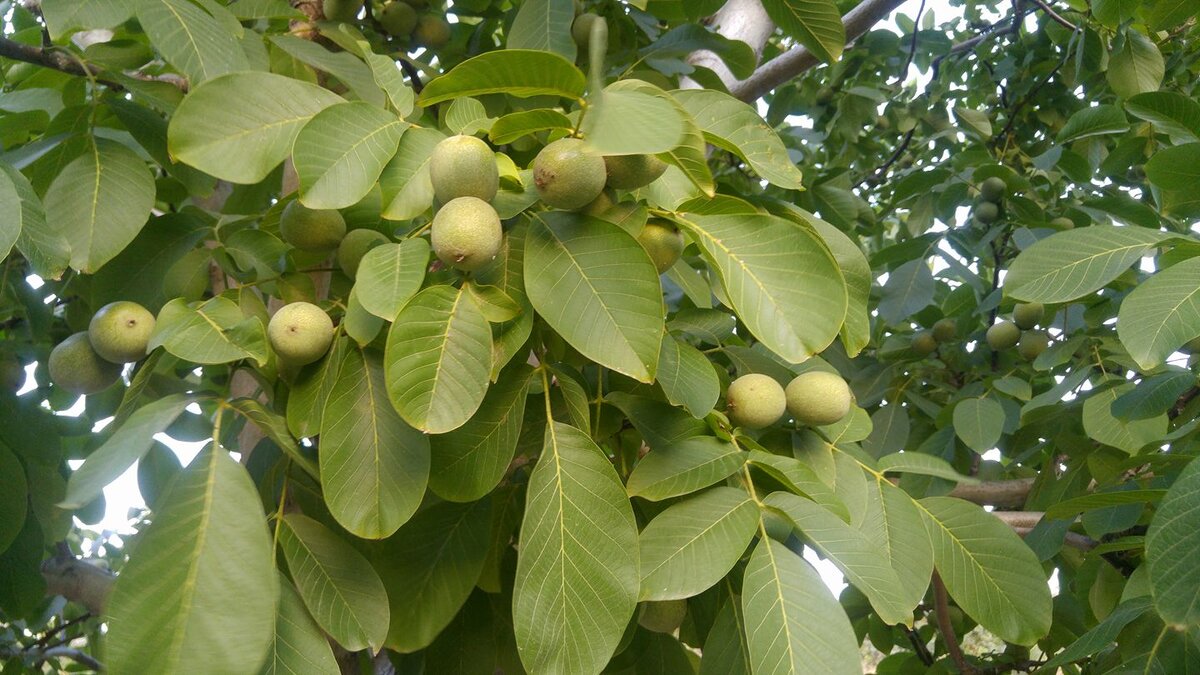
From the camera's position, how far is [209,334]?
2.96 ft

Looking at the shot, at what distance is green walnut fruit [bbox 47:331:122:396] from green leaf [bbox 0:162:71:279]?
0.54 feet

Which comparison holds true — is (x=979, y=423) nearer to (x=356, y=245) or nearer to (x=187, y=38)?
(x=356, y=245)

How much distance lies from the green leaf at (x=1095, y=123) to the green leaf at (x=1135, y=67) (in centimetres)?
11

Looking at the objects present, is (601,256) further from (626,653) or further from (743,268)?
(626,653)

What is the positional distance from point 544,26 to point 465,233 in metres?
0.65

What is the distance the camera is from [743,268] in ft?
2.91

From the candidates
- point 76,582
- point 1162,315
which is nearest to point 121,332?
point 1162,315

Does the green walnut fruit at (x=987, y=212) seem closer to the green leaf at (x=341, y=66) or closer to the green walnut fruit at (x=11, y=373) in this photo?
the green leaf at (x=341, y=66)

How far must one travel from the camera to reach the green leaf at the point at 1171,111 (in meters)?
1.41

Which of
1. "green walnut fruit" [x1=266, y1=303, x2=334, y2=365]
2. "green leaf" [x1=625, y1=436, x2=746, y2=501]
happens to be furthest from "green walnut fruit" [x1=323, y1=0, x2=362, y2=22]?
"green leaf" [x1=625, y1=436, x2=746, y2=501]

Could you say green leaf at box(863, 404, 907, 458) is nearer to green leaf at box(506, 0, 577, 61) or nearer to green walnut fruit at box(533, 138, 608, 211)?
green leaf at box(506, 0, 577, 61)

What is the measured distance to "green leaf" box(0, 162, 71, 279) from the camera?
921 mm

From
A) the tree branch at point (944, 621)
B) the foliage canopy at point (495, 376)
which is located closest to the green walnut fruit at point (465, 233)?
the foliage canopy at point (495, 376)

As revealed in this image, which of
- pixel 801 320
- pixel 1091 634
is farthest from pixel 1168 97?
pixel 801 320
